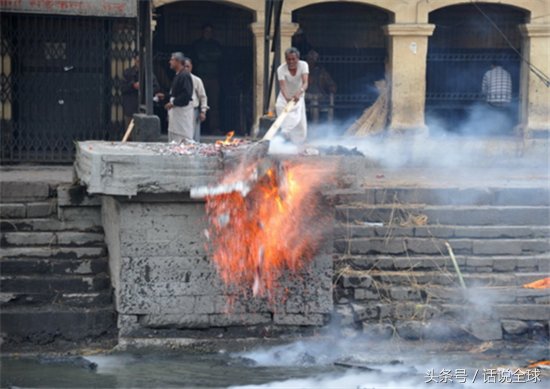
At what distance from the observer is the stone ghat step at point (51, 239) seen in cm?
1103

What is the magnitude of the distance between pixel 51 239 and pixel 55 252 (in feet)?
0.71

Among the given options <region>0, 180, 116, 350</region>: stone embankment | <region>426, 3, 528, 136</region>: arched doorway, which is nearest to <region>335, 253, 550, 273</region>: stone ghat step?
<region>0, 180, 116, 350</region>: stone embankment

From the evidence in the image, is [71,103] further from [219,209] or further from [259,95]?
[219,209]

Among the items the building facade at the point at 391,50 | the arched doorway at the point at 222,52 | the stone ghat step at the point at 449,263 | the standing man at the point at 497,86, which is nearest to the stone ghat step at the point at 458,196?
the stone ghat step at the point at 449,263

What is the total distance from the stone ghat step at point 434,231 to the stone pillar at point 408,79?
5744 mm

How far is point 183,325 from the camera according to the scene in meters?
10.1

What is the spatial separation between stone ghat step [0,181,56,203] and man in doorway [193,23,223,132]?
250 inches

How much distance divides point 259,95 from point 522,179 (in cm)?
469

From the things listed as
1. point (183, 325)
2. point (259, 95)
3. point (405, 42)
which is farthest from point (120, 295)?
point (405, 42)

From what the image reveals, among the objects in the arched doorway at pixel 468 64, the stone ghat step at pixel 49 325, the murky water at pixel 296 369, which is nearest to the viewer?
the murky water at pixel 296 369

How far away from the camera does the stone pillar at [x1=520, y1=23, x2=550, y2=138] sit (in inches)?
676

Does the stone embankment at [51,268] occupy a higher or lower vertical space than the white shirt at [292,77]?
lower

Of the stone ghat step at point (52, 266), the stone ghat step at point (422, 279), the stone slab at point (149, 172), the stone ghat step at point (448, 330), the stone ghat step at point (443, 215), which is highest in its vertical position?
the stone slab at point (149, 172)

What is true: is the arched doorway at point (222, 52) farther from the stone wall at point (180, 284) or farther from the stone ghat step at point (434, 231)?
the stone wall at point (180, 284)
